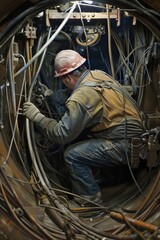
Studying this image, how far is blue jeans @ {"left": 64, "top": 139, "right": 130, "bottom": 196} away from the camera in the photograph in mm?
3959

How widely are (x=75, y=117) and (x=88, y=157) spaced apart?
1.79ft

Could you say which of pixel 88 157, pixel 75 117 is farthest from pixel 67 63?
pixel 88 157

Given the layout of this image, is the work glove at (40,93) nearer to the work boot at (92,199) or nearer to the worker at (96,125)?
the worker at (96,125)

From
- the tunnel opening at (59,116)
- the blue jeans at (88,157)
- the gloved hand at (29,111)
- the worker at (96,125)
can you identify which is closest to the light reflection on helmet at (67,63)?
the worker at (96,125)

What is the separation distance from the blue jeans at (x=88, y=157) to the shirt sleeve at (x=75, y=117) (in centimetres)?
24

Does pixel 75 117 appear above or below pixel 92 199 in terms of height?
above

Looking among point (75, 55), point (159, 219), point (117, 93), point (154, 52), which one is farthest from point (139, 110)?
point (159, 219)

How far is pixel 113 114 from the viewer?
393cm

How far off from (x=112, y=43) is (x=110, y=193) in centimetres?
191

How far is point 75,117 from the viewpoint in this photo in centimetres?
366

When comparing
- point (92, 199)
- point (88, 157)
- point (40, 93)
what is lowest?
point (92, 199)

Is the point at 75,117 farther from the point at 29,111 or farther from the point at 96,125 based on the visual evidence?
the point at 29,111

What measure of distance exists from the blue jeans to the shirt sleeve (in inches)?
9.4

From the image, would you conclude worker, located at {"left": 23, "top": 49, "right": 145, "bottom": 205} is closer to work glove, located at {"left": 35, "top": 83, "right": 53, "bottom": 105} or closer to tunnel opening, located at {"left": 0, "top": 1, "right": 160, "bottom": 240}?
tunnel opening, located at {"left": 0, "top": 1, "right": 160, "bottom": 240}
